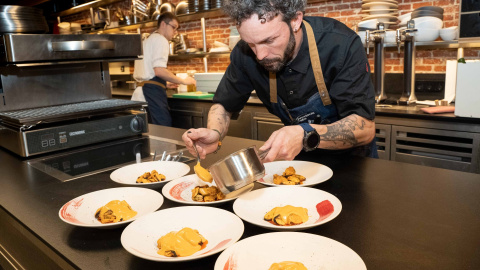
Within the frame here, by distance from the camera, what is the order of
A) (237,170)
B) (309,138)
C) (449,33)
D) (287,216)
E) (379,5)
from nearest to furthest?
1. (287,216)
2. (237,170)
3. (309,138)
4. (449,33)
5. (379,5)

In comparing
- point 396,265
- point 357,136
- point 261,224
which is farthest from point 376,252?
point 357,136

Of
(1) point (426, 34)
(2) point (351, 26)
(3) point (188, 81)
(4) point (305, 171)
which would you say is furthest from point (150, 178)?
(3) point (188, 81)

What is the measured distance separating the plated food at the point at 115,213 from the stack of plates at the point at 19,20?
1.28 m

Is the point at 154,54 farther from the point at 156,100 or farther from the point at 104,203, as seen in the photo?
the point at 104,203

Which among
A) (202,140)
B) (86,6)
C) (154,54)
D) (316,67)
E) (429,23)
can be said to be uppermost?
(86,6)

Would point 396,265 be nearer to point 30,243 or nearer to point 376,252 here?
point 376,252

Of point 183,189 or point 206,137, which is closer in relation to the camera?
point 183,189

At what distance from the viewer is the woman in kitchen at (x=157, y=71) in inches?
164

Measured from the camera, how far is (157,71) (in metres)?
4.20

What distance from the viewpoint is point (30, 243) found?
42.0 inches

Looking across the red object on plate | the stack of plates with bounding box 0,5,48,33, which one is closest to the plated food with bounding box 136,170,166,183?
the stack of plates with bounding box 0,5,48,33

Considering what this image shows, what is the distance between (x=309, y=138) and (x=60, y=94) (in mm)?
1518

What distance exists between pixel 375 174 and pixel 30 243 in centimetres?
106

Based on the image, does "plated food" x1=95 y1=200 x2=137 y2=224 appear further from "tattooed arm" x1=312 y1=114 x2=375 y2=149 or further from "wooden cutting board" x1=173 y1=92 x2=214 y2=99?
"wooden cutting board" x1=173 y1=92 x2=214 y2=99
